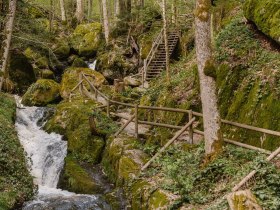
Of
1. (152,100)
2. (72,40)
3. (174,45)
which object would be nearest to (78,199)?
(152,100)

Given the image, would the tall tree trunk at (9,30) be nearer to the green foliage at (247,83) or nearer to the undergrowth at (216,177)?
the green foliage at (247,83)

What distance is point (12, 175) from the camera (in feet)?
39.3

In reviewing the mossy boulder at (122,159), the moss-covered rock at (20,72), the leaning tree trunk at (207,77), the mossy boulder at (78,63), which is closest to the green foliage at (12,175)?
the mossy boulder at (122,159)

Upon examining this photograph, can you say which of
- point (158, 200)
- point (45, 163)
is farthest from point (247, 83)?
point (45, 163)

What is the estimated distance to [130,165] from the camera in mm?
12078

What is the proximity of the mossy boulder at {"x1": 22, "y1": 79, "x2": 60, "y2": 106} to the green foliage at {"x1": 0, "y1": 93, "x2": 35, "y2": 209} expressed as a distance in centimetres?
821

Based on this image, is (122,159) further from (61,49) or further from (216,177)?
(61,49)

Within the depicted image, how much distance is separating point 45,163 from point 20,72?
1184cm

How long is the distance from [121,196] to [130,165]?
105cm

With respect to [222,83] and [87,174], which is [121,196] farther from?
[222,83]

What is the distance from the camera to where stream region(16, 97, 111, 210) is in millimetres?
11430

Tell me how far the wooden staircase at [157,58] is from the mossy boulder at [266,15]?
34.6ft

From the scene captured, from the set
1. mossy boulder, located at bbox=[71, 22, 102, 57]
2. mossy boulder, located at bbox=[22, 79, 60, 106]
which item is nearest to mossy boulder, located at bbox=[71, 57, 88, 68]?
mossy boulder, located at bbox=[71, 22, 102, 57]

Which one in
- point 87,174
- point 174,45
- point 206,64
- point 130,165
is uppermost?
point 206,64
